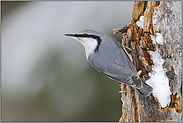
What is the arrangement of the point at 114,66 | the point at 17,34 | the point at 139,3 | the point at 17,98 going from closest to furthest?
the point at 114,66, the point at 139,3, the point at 17,98, the point at 17,34

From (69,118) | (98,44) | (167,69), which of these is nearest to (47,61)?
(69,118)

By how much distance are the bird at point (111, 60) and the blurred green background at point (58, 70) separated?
3.03 ft

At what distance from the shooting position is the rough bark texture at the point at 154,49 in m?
1.15

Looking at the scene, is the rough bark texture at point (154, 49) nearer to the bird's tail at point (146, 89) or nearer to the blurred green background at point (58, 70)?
the bird's tail at point (146, 89)

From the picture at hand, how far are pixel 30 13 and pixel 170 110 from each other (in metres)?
2.47

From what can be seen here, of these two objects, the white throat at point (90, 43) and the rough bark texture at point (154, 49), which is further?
the white throat at point (90, 43)

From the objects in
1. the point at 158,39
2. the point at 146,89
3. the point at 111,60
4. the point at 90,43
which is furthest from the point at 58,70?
the point at 158,39

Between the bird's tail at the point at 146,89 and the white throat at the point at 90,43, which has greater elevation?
the white throat at the point at 90,43

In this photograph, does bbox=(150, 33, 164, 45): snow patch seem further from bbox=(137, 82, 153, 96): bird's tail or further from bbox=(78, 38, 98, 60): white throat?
bbox=(78, 38, 98, 60): white throat

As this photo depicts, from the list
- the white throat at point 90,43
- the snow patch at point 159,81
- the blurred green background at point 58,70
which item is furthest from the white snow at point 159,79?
the blurred green background at point 58,70

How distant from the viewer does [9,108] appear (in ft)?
8.22

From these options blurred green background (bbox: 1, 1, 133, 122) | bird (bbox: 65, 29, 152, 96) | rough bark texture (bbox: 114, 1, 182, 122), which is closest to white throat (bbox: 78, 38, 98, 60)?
bird (bbox: 65, 29, 152, 96)

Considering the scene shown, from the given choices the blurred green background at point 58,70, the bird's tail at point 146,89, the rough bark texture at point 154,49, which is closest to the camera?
the rough bark texture at point 154,49

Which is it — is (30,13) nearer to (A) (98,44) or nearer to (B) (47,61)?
(B) (47,61)
